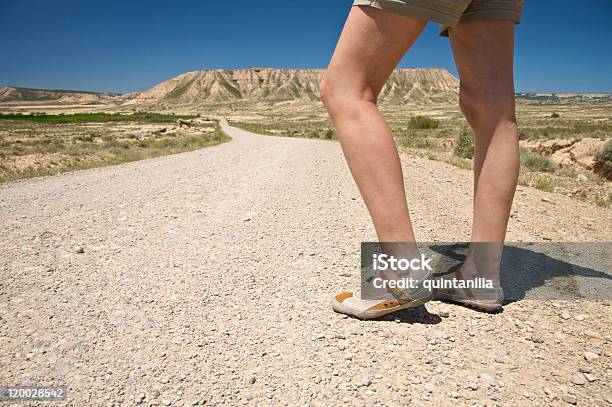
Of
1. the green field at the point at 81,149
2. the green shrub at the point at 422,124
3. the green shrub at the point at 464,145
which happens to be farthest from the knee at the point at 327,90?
the green shrub at the point at 422,124

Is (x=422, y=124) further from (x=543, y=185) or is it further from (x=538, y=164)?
(x=543, y=185)

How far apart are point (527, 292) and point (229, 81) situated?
637 ft

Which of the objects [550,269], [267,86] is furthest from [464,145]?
[267,86]

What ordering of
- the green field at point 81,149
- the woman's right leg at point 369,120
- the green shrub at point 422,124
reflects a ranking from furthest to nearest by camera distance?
1. the green shrub at point 422,124
2. the green field at point 81,149
3. the woman's right leg at point 369,120

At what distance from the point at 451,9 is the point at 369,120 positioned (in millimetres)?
528

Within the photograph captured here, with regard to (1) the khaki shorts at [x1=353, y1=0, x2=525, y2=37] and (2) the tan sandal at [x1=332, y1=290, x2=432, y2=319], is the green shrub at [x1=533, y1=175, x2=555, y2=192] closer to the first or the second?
(1) the khaki shorts at [x1=353, y1=0, x2=525, y2=37]

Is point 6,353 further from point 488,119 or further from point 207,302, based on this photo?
point 488,119

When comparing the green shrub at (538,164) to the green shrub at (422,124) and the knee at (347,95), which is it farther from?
the green shrub at (422,124)

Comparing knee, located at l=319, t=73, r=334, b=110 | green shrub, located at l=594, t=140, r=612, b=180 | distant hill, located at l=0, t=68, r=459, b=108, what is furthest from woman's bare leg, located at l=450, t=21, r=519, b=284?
distant hill, located at l=0, t=68, r=459, b=108

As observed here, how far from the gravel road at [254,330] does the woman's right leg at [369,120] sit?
50cm

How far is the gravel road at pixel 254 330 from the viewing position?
123 cm

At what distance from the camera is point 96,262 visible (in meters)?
2.33

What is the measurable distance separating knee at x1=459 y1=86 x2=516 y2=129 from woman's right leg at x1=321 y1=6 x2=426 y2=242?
483 mm

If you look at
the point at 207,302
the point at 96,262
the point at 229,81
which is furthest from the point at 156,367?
the point at 229,81
